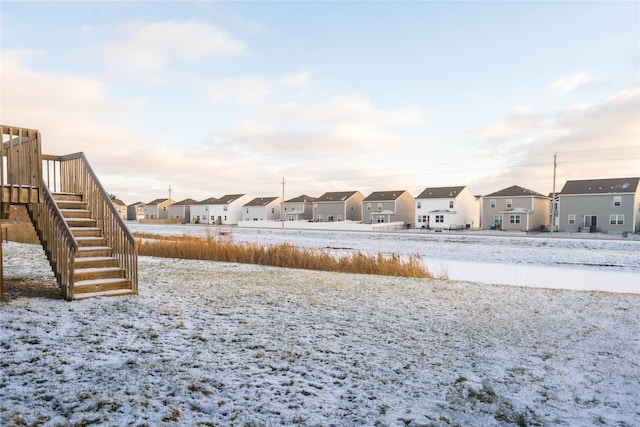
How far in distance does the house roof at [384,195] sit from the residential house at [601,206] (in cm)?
2182

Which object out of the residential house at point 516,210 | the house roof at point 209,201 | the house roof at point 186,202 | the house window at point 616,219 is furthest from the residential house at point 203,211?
the house window at point 616,219

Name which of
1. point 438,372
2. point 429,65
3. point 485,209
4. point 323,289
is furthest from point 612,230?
point 438,372

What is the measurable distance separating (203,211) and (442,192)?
163 feet

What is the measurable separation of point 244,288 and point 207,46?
1141 cm

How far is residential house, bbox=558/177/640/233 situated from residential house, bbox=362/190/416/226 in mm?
20535

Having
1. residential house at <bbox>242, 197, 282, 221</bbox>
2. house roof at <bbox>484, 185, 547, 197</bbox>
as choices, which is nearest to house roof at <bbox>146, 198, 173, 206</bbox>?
residential house at <bbox>242, 197, 282, 221</bbox>

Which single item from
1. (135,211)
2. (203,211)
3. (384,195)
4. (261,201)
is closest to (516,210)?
(384,195)

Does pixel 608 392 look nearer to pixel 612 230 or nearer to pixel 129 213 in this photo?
pixel 612 230

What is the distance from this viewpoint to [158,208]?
296 feet

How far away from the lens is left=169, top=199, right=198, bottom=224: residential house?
83688 millimetres

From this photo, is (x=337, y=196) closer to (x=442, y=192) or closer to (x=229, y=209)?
(x=442, y=192)

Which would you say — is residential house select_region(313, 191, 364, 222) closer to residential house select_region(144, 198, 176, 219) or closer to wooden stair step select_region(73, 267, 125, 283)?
residential house select_region(144, 198, 176, 219)

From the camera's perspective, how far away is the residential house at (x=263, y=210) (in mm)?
71938

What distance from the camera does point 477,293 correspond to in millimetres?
9281
